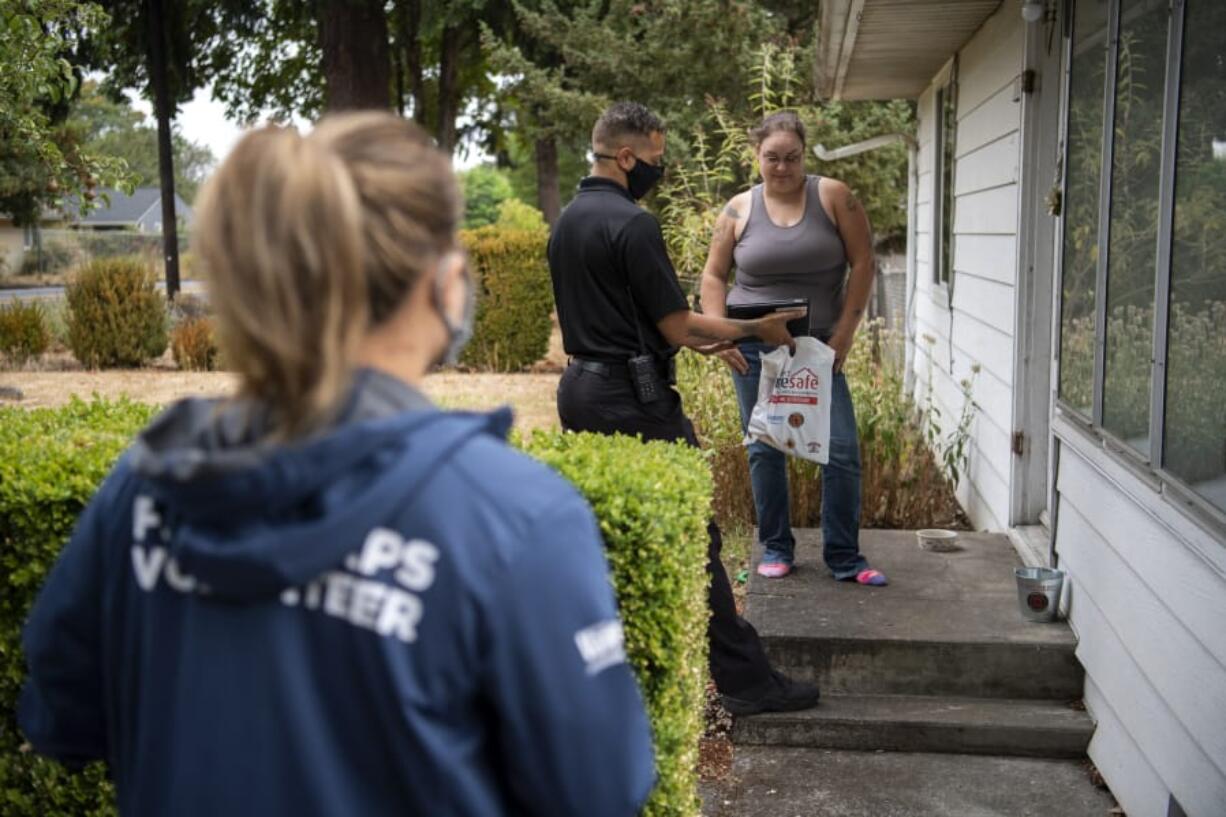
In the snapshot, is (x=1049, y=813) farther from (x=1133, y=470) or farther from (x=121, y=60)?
(x=121, y=60)

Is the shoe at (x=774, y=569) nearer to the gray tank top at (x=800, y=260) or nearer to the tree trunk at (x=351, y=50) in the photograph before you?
the gray tank top at (x=800, y=260)

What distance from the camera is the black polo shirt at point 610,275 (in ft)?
13.5

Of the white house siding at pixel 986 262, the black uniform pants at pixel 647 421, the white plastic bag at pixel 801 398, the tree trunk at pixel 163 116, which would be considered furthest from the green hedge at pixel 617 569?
the tree trunk at pixel 163 116

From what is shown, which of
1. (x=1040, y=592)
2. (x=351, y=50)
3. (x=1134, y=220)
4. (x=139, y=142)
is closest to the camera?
(x=1134, y=220)

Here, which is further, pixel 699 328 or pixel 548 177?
pixel 548 177

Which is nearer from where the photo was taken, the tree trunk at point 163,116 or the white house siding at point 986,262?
the white house siding at point 986,262

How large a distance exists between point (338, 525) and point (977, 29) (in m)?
6.90

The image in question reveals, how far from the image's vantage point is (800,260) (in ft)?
17.1

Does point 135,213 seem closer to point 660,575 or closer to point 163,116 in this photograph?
point 163,116

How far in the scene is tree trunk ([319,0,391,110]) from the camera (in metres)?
17.6

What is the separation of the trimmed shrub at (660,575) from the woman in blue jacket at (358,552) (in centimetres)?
146

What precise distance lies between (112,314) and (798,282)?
12645 millimetres

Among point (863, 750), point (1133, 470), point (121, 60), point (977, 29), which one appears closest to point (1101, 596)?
point (1133, 470)

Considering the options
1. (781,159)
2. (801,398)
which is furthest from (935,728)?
(781,159)
